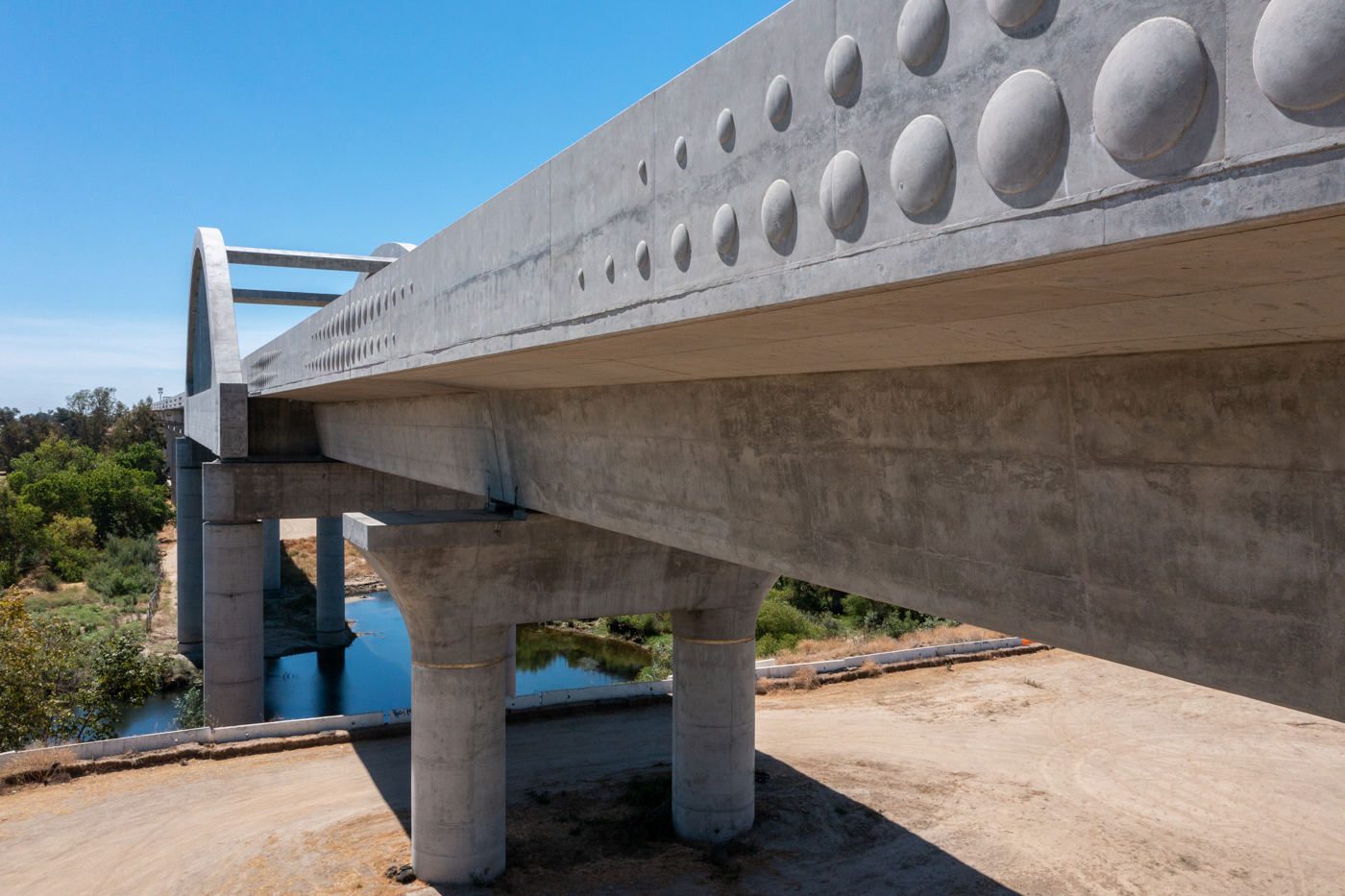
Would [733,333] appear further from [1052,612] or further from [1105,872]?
[1105,872]

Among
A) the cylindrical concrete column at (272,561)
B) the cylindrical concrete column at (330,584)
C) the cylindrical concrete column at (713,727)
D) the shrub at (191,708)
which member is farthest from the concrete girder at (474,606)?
the cylindrical concrete column at (272,561)

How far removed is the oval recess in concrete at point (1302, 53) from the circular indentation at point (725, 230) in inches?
97.8

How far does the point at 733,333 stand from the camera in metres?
5.20

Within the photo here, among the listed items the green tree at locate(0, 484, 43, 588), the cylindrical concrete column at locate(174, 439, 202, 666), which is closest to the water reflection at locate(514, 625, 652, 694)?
the cylindrical concrete column at locate(174, 439, 202, 666)

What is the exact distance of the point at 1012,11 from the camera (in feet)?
9.29

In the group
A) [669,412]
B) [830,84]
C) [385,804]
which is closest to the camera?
[830,84]

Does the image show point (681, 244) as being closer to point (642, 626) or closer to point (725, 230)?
point (725, 230)

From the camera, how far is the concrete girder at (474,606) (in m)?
13.3

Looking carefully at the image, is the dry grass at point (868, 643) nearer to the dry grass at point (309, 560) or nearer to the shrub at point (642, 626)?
the shrub at point (642, 626)

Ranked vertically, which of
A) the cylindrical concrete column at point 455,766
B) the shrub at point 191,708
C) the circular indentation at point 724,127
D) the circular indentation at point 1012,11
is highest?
the circular indentation at point 724,127

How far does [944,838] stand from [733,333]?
13.1 metres

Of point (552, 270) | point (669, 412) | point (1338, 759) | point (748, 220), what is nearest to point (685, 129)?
point (748, 220)

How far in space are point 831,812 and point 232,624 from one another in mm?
17883

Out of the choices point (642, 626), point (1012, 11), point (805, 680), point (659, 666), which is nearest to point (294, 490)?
point (659, 666)
